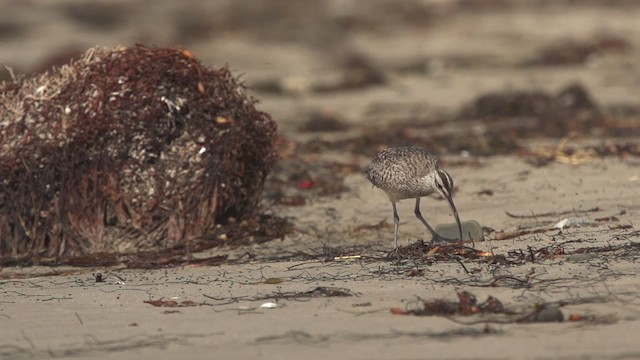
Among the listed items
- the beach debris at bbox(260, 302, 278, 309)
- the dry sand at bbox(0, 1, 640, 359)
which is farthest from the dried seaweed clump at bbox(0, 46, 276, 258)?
the beach debris at bbox(260, 302, 278, 309)

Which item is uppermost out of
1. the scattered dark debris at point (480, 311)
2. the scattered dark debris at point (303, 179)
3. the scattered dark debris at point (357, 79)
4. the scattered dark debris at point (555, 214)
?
the scattered dark debris at point (357, 79)

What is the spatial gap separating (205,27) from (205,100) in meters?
21.2

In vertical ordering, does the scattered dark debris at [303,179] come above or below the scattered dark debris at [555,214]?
above

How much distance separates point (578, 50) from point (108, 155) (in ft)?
50.8

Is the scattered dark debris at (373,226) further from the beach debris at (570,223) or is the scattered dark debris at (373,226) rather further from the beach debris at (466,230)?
the beach debris at (570,223)

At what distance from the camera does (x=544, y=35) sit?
86.7 feet

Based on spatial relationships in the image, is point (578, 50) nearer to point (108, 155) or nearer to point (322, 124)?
point (322, 124)

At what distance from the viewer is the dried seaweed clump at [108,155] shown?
29.2 feet

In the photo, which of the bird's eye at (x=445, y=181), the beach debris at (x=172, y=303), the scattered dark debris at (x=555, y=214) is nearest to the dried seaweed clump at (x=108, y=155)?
the bird's eye at (x=445, y=181)

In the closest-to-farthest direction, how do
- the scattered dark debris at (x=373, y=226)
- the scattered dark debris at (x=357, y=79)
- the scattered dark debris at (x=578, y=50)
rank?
the scattered dark debris at (x=373, y=226), the scattered dark debris at (x=357, y=79), the scattered dark debris at (x=578, y=50)

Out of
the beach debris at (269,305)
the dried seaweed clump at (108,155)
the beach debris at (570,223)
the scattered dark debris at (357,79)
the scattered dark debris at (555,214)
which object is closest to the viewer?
the beach debris at (269,305)

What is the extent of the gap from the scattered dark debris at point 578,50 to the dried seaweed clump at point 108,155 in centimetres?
1415

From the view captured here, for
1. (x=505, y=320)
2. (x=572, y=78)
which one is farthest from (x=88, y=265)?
(x=572, y=78)

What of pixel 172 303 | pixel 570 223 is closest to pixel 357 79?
pixel 570 223
